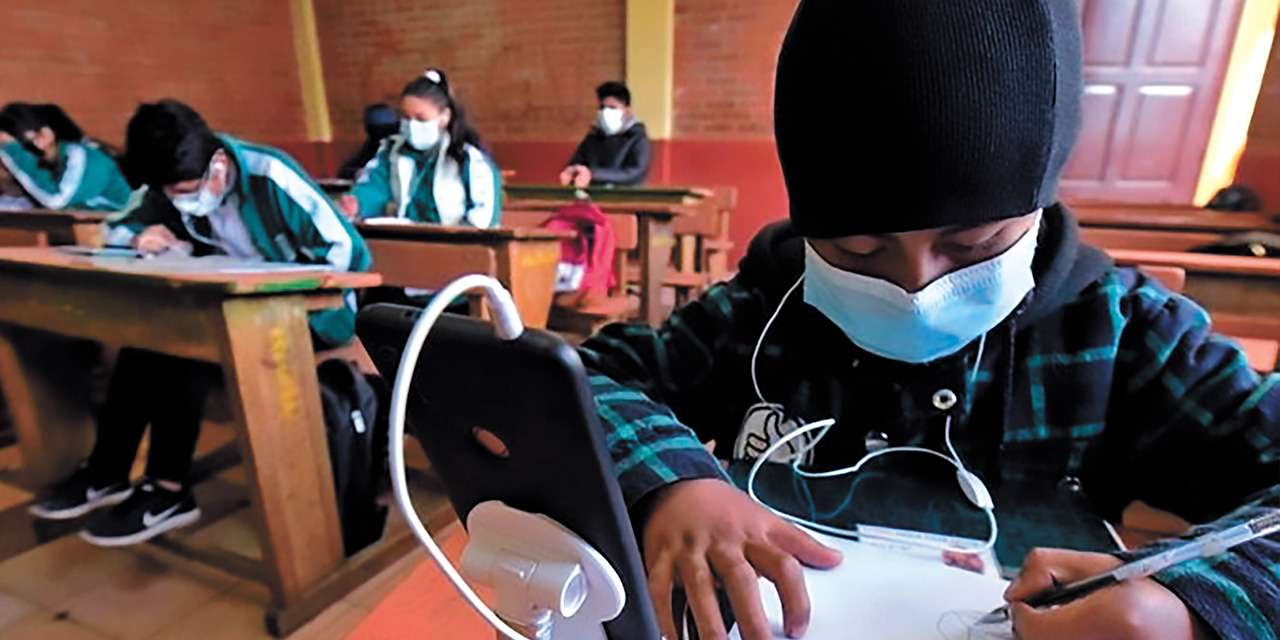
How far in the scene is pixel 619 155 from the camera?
4.16m

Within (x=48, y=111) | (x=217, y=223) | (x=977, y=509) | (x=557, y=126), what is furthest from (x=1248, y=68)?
(x=48, y=111)

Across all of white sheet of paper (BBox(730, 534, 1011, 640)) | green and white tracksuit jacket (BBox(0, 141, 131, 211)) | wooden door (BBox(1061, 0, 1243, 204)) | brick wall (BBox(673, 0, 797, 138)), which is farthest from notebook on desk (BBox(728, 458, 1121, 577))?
green and white tracksuit jacket (BBox(0, 141, 131, 211))

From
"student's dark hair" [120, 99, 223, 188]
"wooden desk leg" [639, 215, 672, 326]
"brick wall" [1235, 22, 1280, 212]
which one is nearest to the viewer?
"student's dark hair" [120, 99, 223, 188]

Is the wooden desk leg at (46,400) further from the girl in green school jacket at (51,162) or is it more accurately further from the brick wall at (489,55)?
the brick wall at (489,55)

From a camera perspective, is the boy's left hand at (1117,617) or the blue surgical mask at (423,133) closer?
the boy's left hand at (1117,617)

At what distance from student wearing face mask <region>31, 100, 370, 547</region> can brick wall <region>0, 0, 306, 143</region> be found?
161 inches

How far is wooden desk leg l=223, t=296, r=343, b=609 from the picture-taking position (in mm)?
1163

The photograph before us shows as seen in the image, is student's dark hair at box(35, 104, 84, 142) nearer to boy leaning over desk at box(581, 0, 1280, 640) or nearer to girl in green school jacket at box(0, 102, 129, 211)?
girl in green school jacket at box(0, 102, 129, 211)

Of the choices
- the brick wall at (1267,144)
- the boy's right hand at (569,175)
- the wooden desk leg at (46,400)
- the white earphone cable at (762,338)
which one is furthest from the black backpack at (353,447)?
the brick wall at (1267,144)

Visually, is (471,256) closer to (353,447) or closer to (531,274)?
(531,274)

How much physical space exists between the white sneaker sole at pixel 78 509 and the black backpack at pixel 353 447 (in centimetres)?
57

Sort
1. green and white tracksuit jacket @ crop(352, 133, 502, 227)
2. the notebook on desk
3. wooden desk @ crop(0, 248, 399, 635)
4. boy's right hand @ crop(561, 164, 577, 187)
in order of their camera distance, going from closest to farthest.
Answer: the notebook on desk
wooden desk @ crop(0, 248, 399, 635)
green and white tracksuit jacket @ crop(352, 133, 502, 227)
boy's right hand @ crop(561, 164, 577, 187)

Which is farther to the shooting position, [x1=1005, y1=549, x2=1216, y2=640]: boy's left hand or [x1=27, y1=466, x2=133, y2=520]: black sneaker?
[x1=27, y1=466, x2=133, y2=520]: black sneaker

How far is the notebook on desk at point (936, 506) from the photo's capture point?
44 centimetres
